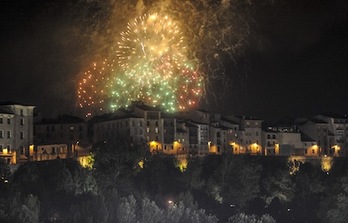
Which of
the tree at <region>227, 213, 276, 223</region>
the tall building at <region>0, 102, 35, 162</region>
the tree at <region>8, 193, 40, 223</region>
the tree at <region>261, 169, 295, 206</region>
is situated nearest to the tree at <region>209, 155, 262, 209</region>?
the tree at <region>261, 169, 295, 206</region>

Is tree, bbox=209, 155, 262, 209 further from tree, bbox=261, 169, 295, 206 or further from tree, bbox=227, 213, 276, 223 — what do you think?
tree, bbox=227, 213, 276, 223

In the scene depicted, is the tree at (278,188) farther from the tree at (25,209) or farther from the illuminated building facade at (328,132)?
the tree at (25,209)

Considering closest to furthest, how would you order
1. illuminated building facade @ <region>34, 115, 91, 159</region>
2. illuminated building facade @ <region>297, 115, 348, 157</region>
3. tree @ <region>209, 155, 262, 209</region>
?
tree @ <region>209, 155, 262, 209</region>, illuminated building facade @ <region>34, 115, 91, 159</region>, illuminated building facade @ <region>297, 115, 348, 157</region>

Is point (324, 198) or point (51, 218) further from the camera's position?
point (324, 198)

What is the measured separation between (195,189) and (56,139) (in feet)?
72.9

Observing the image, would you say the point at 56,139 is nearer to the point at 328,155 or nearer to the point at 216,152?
the point at 216,152

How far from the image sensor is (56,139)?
10644cm

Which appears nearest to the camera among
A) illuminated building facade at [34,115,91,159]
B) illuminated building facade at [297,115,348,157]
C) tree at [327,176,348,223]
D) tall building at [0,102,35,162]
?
tall building at [0,102,35,162]

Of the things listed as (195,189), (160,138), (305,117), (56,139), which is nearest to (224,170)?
(195,189)

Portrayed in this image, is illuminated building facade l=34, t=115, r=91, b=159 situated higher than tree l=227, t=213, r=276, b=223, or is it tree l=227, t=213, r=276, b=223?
illuminated building facade l=34, t=115, r=91, b=159

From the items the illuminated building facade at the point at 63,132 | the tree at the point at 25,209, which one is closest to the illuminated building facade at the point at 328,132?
the illuminated building facade at the point at 63,132

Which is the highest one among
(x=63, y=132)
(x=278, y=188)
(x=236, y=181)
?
(x=63, y=132)

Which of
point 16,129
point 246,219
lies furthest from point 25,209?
point 16,129

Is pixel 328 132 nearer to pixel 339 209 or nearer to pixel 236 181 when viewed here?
pixel 339 209
